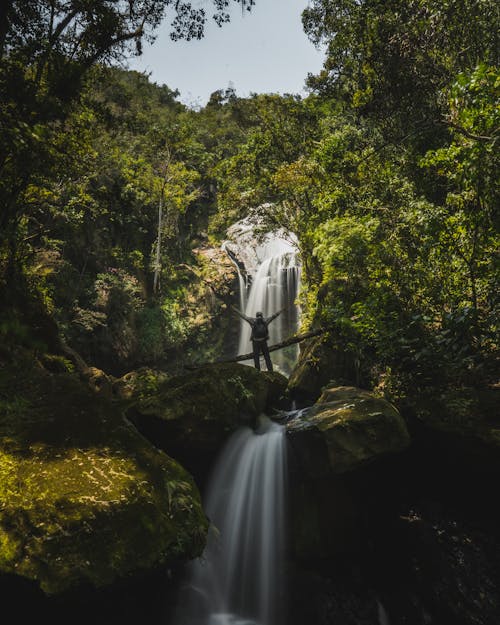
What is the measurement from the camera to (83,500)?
2871 millimetres

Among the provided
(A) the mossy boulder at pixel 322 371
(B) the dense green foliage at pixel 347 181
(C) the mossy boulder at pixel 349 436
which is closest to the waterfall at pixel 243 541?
(C) the mossy boulder at pixel 349 436

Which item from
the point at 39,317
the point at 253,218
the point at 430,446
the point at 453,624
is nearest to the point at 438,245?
the point at 430,446

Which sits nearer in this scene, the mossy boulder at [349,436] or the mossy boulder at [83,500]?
the mossy boulder at [83,500]

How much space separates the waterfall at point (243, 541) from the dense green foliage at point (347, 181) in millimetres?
2937

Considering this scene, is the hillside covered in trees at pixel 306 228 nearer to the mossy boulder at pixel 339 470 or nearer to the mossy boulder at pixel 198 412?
the mossy boulder at pixel 198 412

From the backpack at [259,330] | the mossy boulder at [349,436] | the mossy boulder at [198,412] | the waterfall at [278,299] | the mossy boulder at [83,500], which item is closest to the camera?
the mossy boulder at [83,500]

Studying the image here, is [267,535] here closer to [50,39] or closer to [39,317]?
[39,317]

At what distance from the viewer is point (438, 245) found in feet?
18.0

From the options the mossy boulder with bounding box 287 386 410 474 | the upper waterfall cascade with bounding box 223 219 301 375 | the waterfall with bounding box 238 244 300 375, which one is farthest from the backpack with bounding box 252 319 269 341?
the waterfall with bounding box 238 244 300 375

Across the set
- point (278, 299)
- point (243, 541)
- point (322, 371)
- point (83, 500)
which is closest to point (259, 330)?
point (322, 371)

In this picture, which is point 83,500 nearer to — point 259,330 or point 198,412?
point 198,412

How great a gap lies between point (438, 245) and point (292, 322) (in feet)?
53.3

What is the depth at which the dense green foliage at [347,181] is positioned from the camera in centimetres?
456

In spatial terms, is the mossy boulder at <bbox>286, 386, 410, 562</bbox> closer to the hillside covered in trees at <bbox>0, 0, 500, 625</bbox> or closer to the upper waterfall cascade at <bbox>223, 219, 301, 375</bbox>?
the hillside covered in trees at <bbox>0, 0, 500, 625</bbox>
